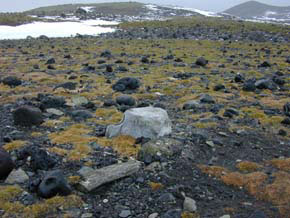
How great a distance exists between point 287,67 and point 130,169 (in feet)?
62.5

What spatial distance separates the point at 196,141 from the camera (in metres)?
→ 10.1

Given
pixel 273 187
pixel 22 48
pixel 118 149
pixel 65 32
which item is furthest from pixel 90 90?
pixel 65 32

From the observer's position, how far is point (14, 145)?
9555mm

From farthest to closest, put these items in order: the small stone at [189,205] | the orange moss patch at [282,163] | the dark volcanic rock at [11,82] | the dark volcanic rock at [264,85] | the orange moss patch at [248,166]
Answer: the dark volcanic rock at [11,82] < the dark volcanic rock at [264,85] < the orange moss patch at [282,163] < the orange moss patch at [248,166] < the small stone at [189,205]

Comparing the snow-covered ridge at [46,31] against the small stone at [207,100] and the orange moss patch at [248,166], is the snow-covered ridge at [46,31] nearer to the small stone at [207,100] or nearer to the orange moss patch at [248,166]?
the small stone at [207,100]

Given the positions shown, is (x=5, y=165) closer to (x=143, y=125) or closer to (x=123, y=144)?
(x=123, y=144)

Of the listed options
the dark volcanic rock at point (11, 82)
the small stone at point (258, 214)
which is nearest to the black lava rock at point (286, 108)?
the small stone at point (258, 214)

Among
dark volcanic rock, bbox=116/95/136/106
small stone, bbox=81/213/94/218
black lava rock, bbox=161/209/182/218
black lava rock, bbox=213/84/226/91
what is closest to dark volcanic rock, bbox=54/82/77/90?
dark volcanic rock, bbox=116/95/136/106

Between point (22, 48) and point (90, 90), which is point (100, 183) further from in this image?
point (22, 48)

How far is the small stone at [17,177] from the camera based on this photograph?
7.79 m

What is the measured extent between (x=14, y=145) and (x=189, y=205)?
200 inches

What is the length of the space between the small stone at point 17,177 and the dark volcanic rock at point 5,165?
0.10 m

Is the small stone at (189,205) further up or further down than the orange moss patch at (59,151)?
further down

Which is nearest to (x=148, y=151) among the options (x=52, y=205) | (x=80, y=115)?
(x=52, y=205)
